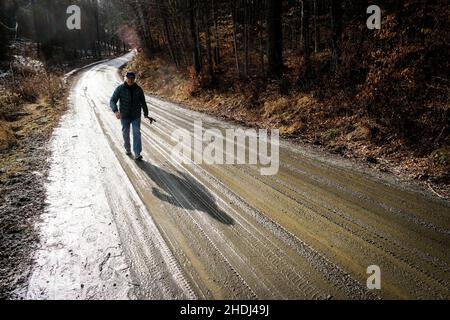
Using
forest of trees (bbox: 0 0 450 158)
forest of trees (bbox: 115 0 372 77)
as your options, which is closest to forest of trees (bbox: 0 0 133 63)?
forest of trees (bbox: 115 0 372 77)

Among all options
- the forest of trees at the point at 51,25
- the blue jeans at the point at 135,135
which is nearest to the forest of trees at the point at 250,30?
the blue jeans at the point at 135,135

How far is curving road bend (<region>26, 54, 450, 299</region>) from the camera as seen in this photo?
135 inches

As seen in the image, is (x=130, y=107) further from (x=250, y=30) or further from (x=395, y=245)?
(x=250, y=30)

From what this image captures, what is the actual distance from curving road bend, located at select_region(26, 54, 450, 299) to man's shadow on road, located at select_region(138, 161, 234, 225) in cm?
2

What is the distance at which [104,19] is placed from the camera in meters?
76.9

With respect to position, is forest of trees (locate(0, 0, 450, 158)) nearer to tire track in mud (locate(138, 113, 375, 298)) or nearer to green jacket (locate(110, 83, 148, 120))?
tire track in mud (locate(138, 113, 375, 298))

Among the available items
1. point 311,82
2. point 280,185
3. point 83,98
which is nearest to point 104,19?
point 83,98

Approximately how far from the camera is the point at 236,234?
4.38 m

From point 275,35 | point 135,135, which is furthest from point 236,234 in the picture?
point 275,35

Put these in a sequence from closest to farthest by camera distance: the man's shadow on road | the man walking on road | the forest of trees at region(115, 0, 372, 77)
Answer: the man's shadow on road < the man walking on road < the forest of trees at region(115, 0, 372, 77)

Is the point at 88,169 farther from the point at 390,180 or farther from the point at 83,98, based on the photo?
the point at 83,98
